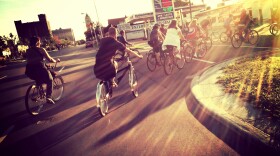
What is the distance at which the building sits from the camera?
159 meters

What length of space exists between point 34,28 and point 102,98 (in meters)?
173

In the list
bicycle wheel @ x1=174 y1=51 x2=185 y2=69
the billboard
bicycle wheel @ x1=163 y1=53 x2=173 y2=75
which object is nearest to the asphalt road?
bicycle wheel @ x1=163 y1=53 x2=173 y2=75

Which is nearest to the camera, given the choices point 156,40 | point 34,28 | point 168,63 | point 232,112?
point 232,112

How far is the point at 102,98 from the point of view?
19.1ft

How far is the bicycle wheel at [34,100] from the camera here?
256 inches

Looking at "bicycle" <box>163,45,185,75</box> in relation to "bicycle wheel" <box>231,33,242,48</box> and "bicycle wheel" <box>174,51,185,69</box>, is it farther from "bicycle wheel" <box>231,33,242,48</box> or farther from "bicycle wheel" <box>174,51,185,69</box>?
"bicycle wheel" <box>231,33,242,48</box>

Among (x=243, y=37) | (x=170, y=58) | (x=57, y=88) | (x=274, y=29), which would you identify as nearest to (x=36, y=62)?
(x=57, y=88)

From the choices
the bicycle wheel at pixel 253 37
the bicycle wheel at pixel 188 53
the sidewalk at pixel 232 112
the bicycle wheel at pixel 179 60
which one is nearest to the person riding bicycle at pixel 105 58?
the sidewalk at pixel 232 112

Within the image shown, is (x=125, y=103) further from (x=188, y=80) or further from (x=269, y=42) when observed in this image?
(x=269, y=42)

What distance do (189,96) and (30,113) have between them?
453cm

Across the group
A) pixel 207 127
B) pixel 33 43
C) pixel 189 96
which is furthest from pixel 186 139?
pixel 33 43

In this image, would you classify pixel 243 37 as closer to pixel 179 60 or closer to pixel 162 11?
pixel 179 60

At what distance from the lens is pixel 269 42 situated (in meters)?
13.2

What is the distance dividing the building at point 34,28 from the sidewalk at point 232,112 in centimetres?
16823
